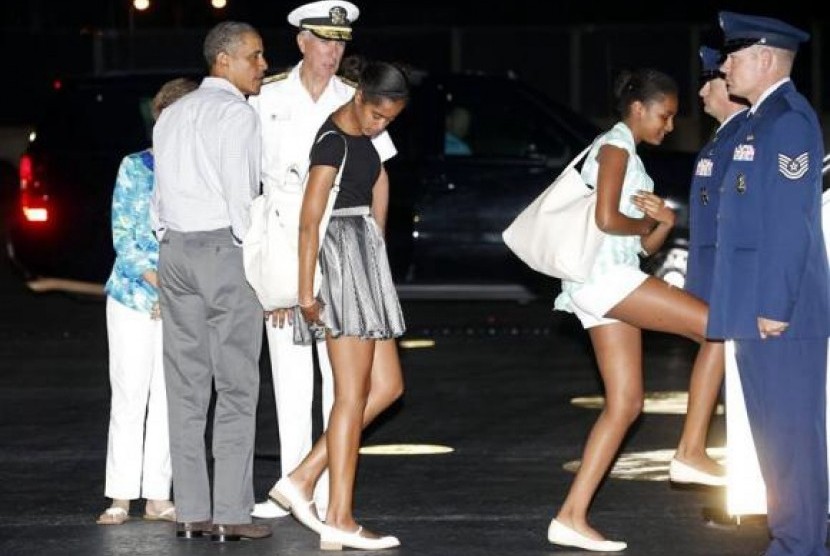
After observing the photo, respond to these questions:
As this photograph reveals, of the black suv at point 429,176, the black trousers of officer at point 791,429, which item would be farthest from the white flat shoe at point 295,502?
the black suv at point 429,176

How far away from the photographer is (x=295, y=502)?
812 centimetres

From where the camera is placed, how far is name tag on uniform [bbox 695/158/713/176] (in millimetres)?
8070

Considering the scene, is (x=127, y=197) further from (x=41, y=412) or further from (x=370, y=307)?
(x=41, y=412)

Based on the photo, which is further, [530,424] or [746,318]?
[530,424]

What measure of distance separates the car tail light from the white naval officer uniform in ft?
23.1

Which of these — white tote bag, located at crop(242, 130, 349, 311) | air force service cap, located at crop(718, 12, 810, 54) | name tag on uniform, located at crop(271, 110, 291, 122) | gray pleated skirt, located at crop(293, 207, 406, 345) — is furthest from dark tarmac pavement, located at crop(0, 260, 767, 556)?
air force service cap, located at crop(718, 12, 810, 54)

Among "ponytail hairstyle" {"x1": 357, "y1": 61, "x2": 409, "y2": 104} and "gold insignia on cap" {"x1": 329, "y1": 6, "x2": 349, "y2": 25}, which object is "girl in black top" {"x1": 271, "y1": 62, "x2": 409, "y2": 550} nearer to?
"ponytail hairstyle" {"x1": 357, "y1": 61, "x2": 409, "y2": 104}

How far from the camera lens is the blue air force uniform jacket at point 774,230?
6656 mm

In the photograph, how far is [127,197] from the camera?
27.7ft

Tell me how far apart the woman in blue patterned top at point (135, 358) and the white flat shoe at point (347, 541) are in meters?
0.87

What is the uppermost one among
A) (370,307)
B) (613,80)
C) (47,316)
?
(613,80)

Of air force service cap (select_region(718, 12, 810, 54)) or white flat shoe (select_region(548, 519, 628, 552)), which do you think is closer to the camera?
air force service cap (select_region(718, 12, 810, 54))

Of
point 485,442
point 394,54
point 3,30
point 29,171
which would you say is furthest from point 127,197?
point 3,30

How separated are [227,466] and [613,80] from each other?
2.10 metres
